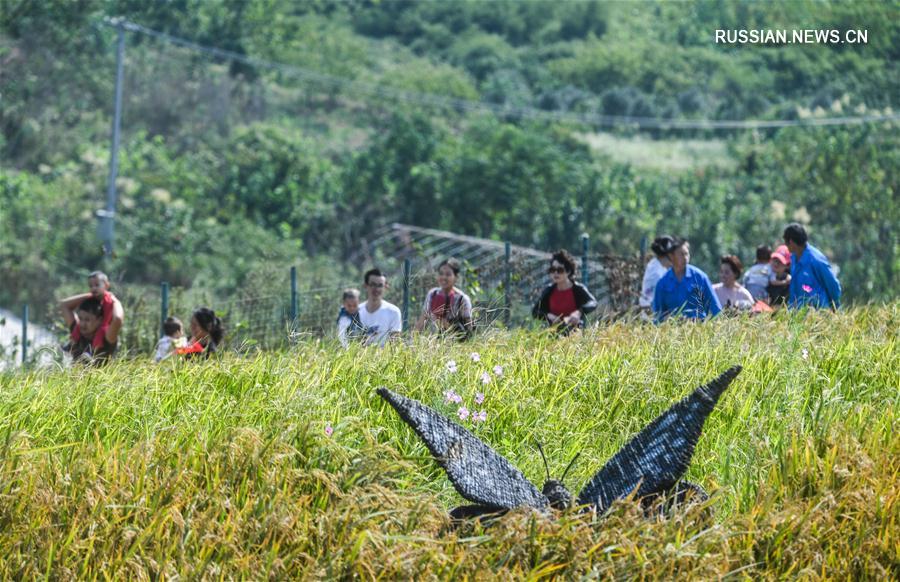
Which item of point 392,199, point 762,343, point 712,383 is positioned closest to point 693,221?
point 392,199

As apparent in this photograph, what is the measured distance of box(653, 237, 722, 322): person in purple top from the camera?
9023 mm

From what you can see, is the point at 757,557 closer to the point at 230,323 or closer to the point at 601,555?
the point at 601,555

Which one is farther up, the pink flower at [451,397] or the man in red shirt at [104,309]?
the pink flower at [451,397]

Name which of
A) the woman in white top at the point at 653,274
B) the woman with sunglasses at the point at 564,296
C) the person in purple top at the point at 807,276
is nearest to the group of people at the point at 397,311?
the woman with sunglasses at the point at 564,296

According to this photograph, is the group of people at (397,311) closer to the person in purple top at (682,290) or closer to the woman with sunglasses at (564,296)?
the woman with sunglasses at (564,296)

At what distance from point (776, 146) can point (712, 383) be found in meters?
28.0

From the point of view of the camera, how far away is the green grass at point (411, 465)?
4.68 m

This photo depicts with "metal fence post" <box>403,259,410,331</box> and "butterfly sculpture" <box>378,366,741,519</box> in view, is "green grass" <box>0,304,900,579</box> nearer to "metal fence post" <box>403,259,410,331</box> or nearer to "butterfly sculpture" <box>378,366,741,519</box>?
"butterfly sculpture" <box>378,366,741,519</box>

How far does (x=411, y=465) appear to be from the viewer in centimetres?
519

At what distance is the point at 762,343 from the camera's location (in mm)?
7551

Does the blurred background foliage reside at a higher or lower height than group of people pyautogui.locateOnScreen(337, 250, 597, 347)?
lower

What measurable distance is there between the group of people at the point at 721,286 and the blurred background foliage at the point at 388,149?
5.41 meters

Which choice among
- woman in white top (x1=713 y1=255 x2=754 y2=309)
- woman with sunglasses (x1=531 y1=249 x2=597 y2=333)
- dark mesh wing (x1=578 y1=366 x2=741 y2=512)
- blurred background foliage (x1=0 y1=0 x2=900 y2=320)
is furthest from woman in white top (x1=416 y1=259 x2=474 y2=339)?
blurred background foliage (x1=0 y1=0 x2=900 y2=320)

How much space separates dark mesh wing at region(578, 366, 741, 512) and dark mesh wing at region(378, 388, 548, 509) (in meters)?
0.27
